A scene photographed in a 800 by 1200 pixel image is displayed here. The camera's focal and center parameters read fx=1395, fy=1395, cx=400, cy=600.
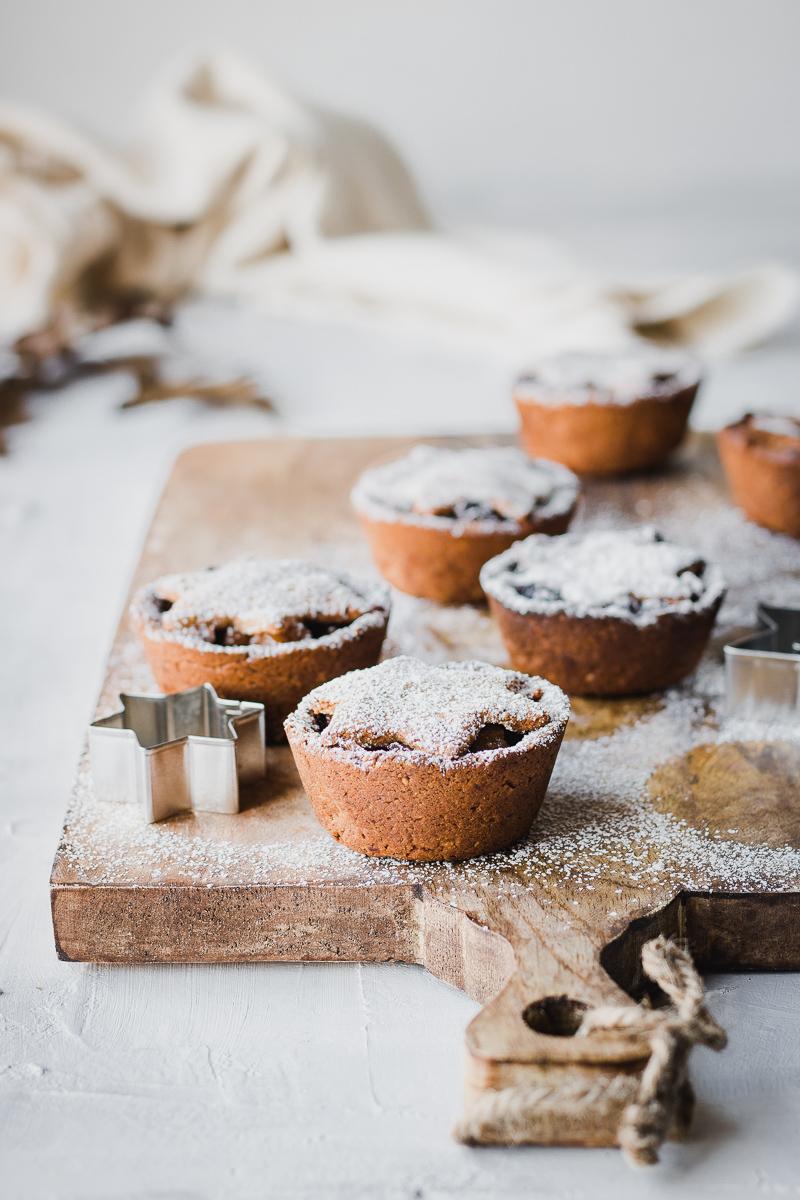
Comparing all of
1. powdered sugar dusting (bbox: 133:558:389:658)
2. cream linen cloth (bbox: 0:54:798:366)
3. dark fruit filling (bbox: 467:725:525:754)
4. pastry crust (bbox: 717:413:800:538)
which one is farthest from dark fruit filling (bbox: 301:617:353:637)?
cream linen cloth (bbox: 0:54:798:366)

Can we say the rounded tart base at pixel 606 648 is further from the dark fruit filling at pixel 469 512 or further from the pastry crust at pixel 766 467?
the pastry crust at pixel 766 467

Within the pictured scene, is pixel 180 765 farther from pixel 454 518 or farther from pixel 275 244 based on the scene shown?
pixel 275 244

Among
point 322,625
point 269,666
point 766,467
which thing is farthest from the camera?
point 766,467

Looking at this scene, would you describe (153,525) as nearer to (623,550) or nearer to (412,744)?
(623,550)

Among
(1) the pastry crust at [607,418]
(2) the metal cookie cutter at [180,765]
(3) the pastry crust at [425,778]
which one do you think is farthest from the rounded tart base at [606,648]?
(1) the pastry crust at [607,418]

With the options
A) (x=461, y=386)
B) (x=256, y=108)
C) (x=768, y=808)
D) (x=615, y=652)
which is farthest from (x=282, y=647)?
(x=256, y=108)

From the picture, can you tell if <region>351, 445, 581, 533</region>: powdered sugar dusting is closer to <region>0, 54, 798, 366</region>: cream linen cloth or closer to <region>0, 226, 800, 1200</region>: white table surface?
<region>0, 226, 800, 1200</region>: white table surface

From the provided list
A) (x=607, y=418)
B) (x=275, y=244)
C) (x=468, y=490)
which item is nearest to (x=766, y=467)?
(x=607, y=418)
